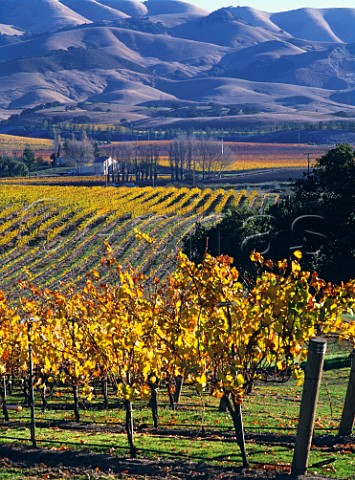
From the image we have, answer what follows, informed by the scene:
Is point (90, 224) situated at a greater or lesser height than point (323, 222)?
lesser

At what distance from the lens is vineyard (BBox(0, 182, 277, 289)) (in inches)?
2370

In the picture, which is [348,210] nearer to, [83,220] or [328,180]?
[328,180]

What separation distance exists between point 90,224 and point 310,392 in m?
63.5

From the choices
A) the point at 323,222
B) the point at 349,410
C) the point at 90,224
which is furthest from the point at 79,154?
the point at 349,410

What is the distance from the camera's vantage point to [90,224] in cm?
7650

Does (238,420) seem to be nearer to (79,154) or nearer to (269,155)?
(79,154)

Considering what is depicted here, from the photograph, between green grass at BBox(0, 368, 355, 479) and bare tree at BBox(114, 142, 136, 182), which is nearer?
green grass at BBox(0, 368, 355, 479)

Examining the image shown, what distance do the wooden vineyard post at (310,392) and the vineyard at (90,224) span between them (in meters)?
32.8

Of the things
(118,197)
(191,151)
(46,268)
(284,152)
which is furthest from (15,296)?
(284,152)

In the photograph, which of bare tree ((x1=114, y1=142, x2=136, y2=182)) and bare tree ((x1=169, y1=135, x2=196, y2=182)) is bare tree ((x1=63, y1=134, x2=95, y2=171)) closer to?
bare tree ((x1=114, y1=142, x2=136, y2=182))

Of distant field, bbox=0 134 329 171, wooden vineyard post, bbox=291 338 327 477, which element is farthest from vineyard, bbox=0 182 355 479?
distant field, bbox=0 134 329 171

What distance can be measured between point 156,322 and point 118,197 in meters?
79.8

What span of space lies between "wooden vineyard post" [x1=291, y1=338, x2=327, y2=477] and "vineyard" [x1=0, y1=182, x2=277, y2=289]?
32756mm

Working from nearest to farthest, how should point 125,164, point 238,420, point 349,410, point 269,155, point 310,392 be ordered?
point 310,392 < point 238,420 < point 349,410 < point 125,164 < point 269,155
